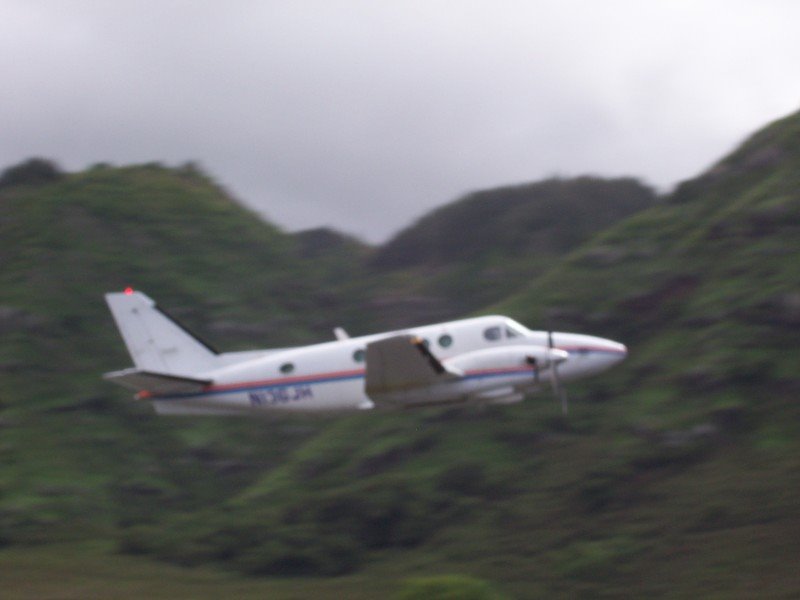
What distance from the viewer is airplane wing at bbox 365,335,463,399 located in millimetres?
27281

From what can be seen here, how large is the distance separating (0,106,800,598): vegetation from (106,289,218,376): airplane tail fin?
18.2m

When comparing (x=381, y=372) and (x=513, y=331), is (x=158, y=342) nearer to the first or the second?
(x=381, y=372)

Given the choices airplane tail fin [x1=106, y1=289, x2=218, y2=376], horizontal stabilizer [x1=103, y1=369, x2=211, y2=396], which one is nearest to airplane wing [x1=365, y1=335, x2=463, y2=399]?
horizontal stabilizer [x1=103, y1=369, x2=211, y2=396]

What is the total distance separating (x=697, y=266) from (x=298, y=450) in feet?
67.5

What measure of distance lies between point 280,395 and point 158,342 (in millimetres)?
3547

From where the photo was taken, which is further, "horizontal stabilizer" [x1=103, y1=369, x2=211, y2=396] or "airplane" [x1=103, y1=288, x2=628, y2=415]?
"horizontal stabilizer" [x1=103, y1=369, x2=211, y2=396]

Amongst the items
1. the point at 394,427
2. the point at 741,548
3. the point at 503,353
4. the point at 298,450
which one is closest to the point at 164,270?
the point at 298,450

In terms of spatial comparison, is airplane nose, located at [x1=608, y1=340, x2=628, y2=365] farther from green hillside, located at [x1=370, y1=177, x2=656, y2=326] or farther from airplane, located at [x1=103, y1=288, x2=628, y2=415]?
green hillside, located at [x1=370, y1=177, x2=656, y2=326]

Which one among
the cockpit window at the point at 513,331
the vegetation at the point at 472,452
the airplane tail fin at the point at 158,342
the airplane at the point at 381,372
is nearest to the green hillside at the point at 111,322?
the vegetation at the point at 472,452

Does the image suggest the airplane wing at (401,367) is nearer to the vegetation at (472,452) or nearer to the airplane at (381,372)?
the airplane at (381,372)

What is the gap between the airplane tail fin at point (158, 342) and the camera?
30.5m

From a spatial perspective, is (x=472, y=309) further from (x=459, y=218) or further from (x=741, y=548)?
(x=741, y=548)

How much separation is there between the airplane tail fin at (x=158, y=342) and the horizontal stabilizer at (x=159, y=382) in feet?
2.51

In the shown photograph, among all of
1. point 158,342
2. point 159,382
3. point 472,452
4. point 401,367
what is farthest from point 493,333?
point 472,452
